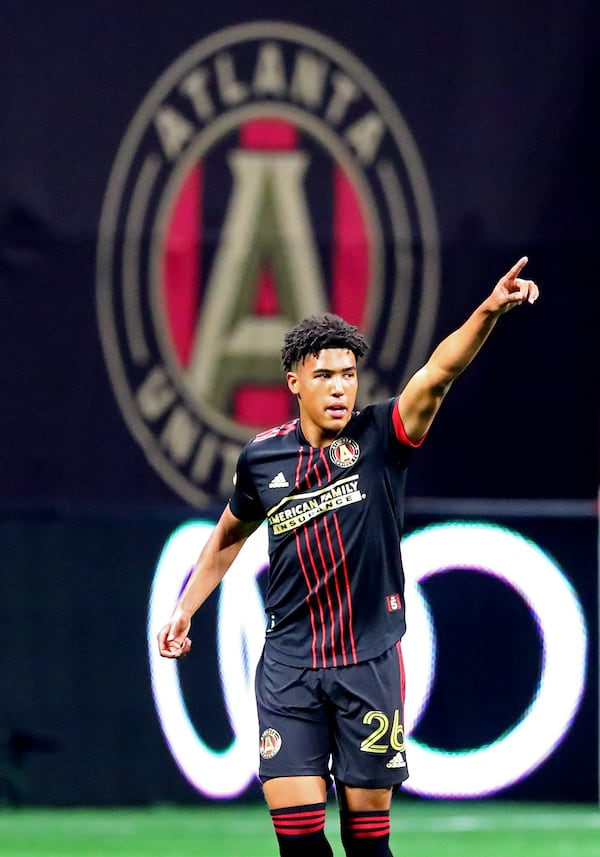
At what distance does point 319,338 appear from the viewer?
5.27m

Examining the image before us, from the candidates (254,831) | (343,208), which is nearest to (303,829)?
(254,831)

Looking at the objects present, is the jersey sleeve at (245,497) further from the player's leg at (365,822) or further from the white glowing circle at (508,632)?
the white glowing circle at (508,632)

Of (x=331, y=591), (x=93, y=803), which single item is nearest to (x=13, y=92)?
(x=93, y=803)

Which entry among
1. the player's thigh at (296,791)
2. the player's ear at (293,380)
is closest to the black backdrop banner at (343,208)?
the player's ear at (293,380)

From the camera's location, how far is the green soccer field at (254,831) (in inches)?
290

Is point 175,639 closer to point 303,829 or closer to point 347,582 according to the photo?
point 347,582

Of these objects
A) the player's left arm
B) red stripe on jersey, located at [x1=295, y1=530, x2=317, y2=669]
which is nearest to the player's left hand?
the player's left arm

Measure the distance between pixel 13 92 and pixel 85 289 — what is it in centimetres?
105

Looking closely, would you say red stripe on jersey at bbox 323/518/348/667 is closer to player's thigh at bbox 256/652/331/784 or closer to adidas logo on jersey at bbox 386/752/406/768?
player's thigh at bbox 256/652/331/784

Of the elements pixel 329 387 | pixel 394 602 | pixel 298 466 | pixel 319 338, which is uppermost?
pixel 319 338

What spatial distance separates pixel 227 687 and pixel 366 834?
2.89m

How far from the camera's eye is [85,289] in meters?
9.35

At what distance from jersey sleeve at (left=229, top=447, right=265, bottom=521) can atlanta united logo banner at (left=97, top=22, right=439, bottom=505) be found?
3820 millimetres

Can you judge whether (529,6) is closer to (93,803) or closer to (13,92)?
(13,92)
